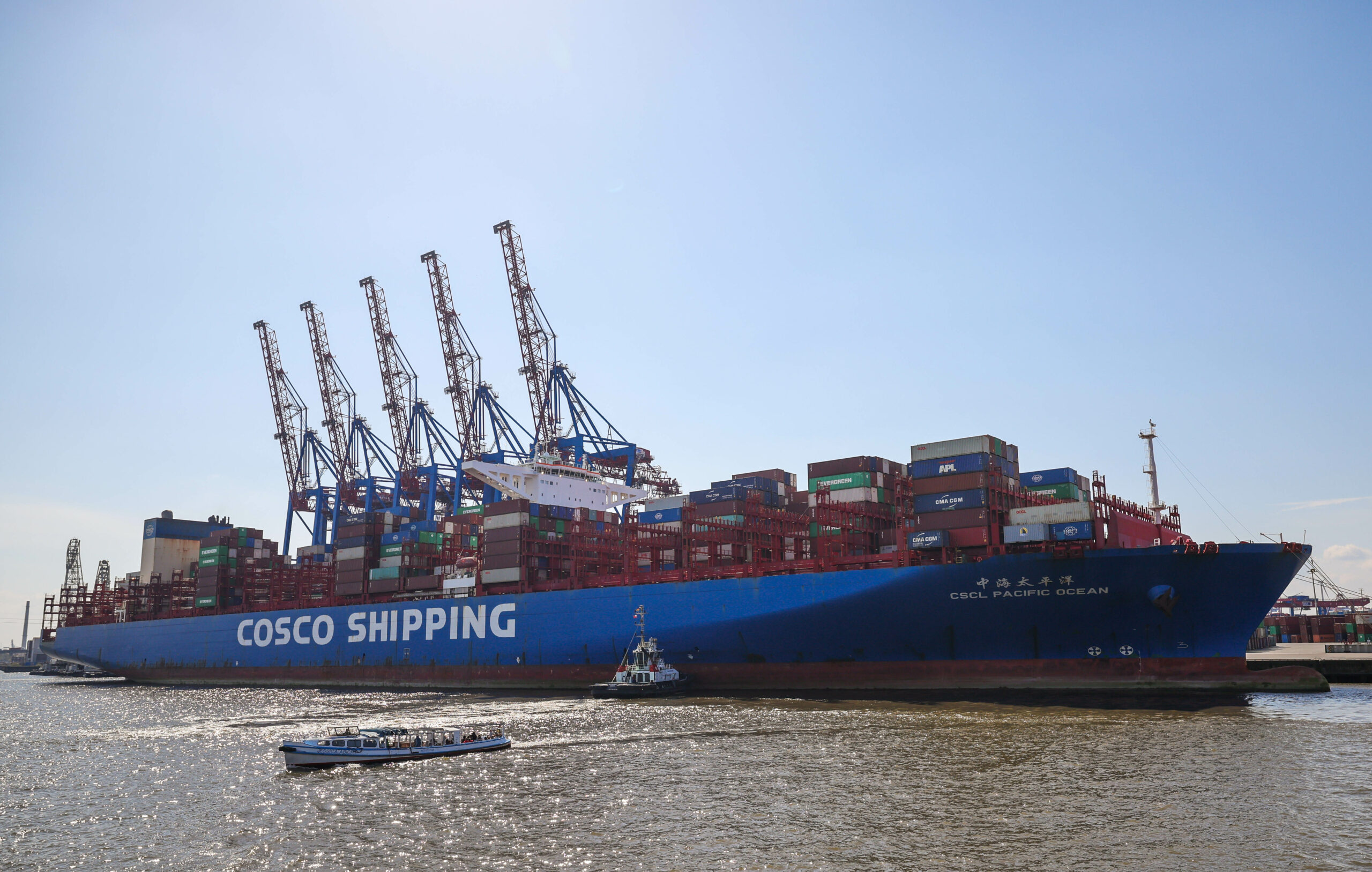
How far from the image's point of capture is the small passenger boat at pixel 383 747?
2630 cm

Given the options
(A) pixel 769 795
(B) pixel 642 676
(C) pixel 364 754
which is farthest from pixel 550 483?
(A) pixel 769 795

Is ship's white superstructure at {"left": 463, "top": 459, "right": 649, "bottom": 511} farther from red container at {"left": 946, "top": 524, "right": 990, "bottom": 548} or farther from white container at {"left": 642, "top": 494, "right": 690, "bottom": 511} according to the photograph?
red container at {"left": 946, "top": 524, "right": 990, "bottom": 548}

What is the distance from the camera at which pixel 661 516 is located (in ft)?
176

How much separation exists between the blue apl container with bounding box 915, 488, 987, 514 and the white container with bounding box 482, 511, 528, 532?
82.4ft

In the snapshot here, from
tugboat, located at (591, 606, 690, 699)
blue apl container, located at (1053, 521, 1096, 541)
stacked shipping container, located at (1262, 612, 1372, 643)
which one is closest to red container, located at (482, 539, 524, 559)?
A: tugboat, located at (591, 606, 690, 699)

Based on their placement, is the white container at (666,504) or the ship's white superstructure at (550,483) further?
the ship's white superstructure at (550,483)

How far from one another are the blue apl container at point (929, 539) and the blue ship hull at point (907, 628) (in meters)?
1.06

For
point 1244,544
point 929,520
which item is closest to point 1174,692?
point 1244,544

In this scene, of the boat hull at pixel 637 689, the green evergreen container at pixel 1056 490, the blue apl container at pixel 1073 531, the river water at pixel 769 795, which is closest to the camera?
the river water at pixel 769 795

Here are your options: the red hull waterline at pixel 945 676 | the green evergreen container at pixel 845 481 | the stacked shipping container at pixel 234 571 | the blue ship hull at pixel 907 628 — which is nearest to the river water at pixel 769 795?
the red hull waterline at pixel 945 676

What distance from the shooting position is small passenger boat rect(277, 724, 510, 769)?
26297 millimetres

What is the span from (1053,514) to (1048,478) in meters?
6.54

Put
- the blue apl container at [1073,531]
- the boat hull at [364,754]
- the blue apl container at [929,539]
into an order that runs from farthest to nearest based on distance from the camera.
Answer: the blue apl container at [929,539], the blue apl container at [1073,531], the boat hull at [364,754]

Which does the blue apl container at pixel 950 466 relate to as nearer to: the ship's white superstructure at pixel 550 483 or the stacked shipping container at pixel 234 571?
the ship's white superstructure at pixel 550 483
